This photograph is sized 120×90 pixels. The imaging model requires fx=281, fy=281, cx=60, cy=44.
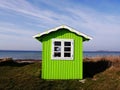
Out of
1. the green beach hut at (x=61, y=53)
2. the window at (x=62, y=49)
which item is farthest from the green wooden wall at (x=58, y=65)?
the window at (x=62, y=49)

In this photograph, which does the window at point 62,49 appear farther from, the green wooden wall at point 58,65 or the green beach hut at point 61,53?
the green wooden wall at point 58,65

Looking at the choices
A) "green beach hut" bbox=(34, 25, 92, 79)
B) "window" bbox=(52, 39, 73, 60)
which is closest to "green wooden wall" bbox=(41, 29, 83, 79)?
"green beach hut" bbox=(34, 25, 92, 79)

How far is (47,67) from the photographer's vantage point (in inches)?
715

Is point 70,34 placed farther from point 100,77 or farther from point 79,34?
point 100,77

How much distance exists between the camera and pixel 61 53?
18250 mm

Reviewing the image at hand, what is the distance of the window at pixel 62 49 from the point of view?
18203mm

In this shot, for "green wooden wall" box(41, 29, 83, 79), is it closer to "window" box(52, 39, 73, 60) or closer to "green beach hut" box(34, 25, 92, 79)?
"green beach hut" box(34, 25, 92, 79)

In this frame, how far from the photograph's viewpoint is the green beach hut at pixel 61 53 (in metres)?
18.2

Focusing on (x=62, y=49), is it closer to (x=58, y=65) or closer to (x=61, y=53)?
(x=61, y=53)

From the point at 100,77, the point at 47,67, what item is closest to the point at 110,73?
the point at 100,77

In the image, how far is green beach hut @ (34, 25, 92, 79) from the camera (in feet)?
59.6

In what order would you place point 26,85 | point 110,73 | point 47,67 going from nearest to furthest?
point 26,85, point 47,67, point 110,73

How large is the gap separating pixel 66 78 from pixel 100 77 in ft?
7.51

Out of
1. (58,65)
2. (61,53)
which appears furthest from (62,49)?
(58,65)
